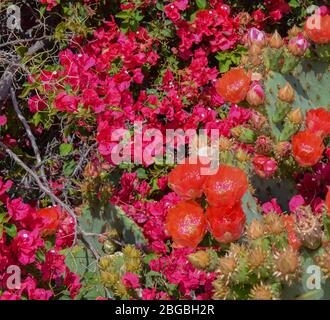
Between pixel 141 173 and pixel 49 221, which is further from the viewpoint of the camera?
pixel 141 173

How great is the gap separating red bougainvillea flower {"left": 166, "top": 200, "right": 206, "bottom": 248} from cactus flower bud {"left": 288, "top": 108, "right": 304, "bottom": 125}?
1.62ft

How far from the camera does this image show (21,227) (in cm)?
166

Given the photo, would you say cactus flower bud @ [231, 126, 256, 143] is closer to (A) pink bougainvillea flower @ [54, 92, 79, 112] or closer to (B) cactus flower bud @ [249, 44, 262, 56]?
(B) cactus flower bud @ [249, 44, 262, 56]

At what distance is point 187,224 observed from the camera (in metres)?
1.28

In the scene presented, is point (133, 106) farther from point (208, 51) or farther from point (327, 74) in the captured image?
point (327, 74)

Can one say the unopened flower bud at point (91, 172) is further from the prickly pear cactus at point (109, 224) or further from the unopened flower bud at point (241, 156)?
the unopened flower bud at point (241, 156)

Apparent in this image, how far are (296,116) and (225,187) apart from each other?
51 centimetres

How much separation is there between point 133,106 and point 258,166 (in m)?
0.84

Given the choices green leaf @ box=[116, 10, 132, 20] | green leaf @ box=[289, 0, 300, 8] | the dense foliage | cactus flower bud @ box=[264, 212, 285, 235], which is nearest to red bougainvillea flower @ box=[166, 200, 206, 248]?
the dense foliage

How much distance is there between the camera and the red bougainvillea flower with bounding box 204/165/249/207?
123 cm

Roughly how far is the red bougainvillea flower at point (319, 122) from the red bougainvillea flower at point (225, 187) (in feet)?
1.42

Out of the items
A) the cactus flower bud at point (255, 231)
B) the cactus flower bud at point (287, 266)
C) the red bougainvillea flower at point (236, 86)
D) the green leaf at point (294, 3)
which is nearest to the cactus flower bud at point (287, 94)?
the red bougainvillea flower at point (236, 86)

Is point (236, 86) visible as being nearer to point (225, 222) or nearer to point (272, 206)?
point (272, 206)

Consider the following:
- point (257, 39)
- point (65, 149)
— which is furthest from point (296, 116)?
point (65, 149)
